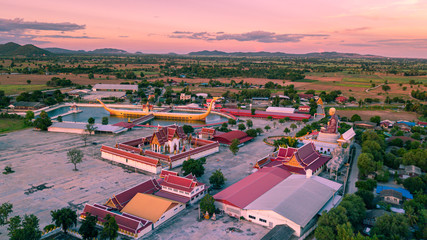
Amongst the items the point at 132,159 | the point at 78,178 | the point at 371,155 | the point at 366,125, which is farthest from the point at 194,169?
the point at 366,125

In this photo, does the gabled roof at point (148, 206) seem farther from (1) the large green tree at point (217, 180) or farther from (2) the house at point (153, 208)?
(1) the large green tree at point (217, 180)

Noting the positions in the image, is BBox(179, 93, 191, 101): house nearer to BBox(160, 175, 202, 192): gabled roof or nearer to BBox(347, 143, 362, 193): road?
BBox(347, 143, 362, 193): road

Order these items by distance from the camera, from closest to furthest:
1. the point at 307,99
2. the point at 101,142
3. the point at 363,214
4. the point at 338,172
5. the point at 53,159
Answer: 1. the point at 363,214
2. the point at 338,172
3. the point at 53,159
4. the point at 101,142
5. the point at 307,99

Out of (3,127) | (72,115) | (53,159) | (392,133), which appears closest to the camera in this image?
(53,159)

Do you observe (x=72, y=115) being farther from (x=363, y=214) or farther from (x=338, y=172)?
(x=363, y=214)

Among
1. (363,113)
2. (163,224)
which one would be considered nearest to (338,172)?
(163,224)

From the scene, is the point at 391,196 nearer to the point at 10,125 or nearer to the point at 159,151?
the point at 159,151

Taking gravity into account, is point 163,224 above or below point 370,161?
below
